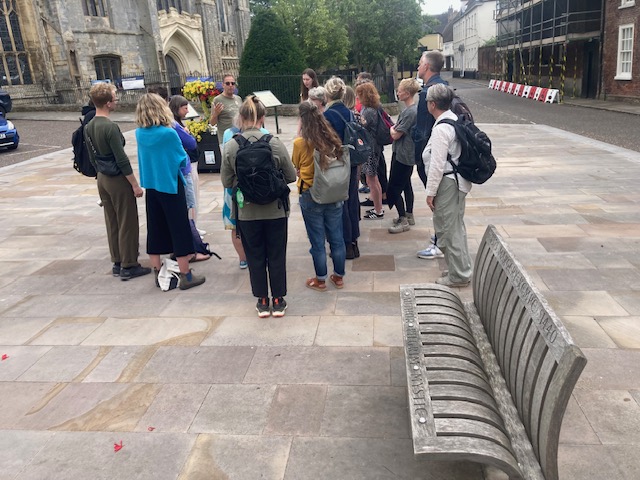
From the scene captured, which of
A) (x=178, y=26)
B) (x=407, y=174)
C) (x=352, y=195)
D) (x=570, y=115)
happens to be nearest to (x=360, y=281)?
(x=352, y=195)

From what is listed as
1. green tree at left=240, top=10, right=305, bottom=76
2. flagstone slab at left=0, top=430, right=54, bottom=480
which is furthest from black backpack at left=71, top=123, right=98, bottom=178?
green tree at left=240, top=10, right=305, bottom=76

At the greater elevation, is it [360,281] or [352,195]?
[352,195]

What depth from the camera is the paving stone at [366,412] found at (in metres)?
3.01

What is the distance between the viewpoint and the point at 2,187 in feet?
34.7

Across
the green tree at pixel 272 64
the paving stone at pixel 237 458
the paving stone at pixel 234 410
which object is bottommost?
the paving stone at pixel 237 458

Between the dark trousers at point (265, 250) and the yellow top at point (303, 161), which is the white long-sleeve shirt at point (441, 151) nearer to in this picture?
the yellow top at point (303, 161)

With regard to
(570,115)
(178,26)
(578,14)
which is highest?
(178,26)

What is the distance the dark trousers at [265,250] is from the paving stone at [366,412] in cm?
127

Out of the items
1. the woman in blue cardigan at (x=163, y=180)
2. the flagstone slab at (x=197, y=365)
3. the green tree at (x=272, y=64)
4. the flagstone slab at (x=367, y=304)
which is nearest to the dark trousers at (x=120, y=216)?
the woman in blue cardigan at (x=163, y=180)

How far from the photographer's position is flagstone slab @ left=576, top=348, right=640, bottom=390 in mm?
3314

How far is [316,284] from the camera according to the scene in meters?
5.02

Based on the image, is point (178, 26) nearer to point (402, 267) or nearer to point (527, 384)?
point (402, 267)

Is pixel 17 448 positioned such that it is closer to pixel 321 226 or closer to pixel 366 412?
pixel 366 412

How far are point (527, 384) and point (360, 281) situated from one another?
294 cm
